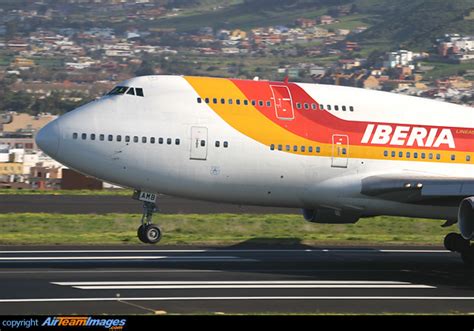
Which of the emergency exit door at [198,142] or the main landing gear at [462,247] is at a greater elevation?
the emergency exit door at [198,142]

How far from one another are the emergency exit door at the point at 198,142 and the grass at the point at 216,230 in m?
7.50

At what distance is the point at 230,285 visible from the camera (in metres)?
28.8

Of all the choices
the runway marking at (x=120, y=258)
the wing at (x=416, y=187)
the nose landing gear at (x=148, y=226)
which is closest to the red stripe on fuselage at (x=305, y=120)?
the wing at (x=416, y=187)

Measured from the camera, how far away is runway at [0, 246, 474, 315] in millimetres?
25281

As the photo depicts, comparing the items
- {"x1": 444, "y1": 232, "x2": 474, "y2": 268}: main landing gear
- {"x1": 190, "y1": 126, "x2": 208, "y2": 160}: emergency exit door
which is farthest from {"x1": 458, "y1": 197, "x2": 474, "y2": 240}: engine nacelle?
{"x1": 190, "y1": 126, "x2": 208, "y2": 160}: emergency exit door

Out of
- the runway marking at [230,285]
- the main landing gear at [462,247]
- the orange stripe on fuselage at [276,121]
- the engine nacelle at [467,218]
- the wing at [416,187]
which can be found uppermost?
the orange stripe on fuselage at [276,121]

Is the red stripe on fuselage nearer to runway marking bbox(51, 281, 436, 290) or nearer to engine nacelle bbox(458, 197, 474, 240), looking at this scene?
engine nacelle bbox(458, 197, 474, 240)

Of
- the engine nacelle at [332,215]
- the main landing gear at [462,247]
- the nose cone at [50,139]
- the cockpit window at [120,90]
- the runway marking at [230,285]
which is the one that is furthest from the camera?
the main landing gear at [462,247]

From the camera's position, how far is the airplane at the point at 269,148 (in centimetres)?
3158
